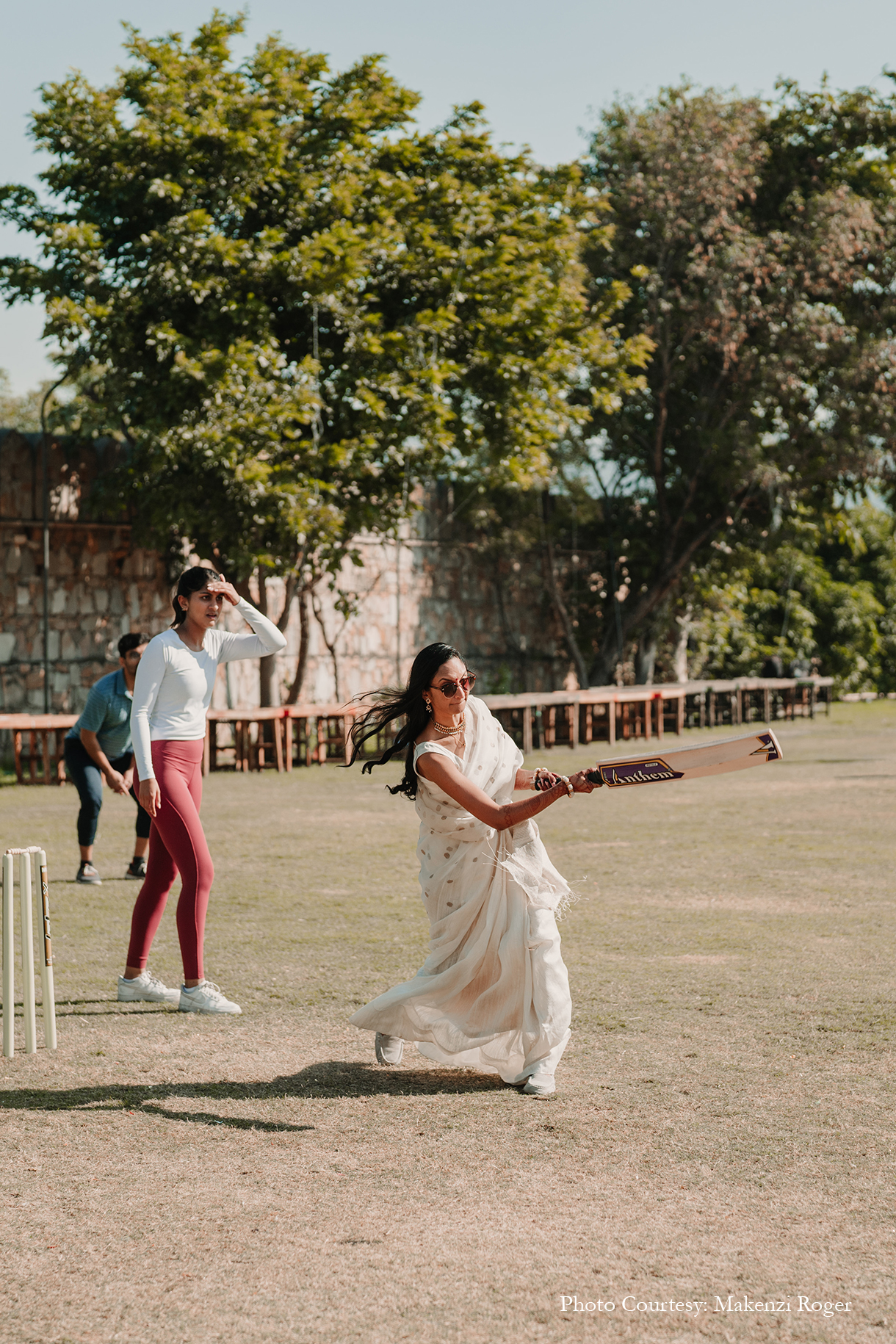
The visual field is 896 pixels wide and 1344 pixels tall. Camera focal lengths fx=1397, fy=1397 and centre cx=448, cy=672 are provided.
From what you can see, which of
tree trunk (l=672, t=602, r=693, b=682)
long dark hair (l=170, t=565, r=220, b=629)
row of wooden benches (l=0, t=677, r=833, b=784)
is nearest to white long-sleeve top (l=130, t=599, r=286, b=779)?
long dark hair (l=170, t=565, r=220, b=629)

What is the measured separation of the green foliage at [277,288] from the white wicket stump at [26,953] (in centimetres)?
1226

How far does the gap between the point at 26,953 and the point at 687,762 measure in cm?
268

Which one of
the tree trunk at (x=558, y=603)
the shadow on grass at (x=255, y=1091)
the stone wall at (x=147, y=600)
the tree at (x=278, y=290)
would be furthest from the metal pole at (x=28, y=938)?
the tree trunk at (x=558, y=603)

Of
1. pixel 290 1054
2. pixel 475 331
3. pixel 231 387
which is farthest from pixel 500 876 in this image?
pixel 475 331

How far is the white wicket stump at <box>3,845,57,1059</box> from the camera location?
17.5ft

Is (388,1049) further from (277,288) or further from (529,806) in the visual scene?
(277,288)

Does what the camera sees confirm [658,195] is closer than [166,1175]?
No

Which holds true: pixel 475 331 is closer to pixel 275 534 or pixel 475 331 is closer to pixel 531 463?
pixel 531 463

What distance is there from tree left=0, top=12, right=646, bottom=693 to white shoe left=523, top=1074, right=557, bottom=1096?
519 inches

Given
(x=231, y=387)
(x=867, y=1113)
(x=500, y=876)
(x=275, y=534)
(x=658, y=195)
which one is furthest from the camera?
(x=658, y=195)

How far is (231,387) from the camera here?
1745 cm

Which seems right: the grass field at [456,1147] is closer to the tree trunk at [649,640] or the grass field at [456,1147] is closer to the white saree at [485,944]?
the white saree at [485,944]

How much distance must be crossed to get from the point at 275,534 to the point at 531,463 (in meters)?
4.45

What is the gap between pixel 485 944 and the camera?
5.14 m
